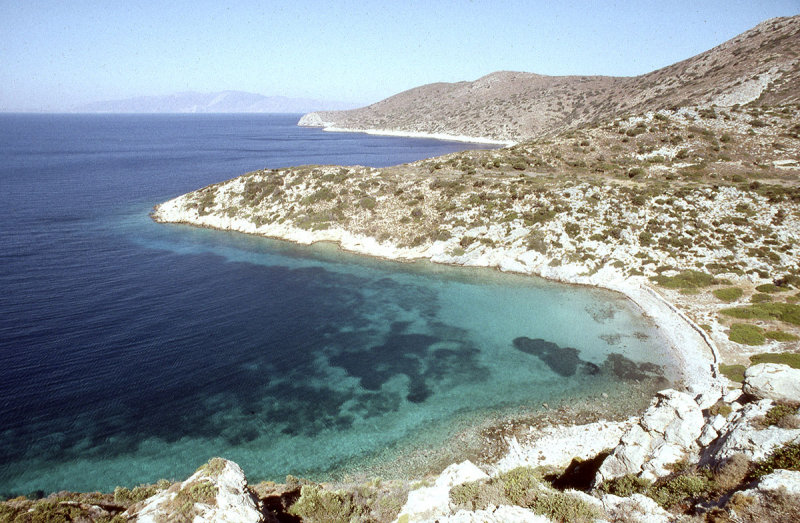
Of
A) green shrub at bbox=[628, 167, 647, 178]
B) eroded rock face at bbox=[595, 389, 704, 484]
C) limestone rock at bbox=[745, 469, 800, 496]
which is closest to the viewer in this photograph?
limestone rock at bbox=[745, 469, 800, 496]

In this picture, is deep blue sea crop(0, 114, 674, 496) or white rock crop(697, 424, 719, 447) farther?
deep blue sea crop(0, 114, 674, 496)

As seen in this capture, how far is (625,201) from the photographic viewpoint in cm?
5881

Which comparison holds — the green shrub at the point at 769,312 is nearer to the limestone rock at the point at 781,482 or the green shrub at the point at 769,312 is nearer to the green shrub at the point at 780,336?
the green shrub at the point at 780,336

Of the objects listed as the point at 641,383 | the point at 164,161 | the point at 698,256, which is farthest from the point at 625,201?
the point at 164,161

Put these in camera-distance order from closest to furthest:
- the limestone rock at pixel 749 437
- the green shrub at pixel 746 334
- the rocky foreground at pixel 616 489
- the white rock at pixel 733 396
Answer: the rocky foreground at pixel 616 489 < the limestone rock at pixel 749 437 < the white rock at pixel 733 396 < the green shrub at pixel 746 334

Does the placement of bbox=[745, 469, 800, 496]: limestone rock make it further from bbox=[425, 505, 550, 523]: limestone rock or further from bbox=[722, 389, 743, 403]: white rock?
bbox=[722, 389, 743, 403]: white rock

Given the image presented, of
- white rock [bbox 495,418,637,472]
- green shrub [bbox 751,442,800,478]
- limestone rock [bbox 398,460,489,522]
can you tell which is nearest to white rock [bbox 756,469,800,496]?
green shrub [bbox 751,442,800,478]

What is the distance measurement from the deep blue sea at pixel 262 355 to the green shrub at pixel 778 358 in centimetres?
631

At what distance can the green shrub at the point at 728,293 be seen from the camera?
40.8 metres

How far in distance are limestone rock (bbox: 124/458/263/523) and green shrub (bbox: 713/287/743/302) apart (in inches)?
1878

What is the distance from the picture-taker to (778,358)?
99.8ft

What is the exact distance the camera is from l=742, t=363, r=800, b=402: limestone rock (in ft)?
54.7

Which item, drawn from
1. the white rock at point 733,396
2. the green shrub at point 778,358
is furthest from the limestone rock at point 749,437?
the green shrub at point 778,358

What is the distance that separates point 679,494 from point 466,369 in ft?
65.3
